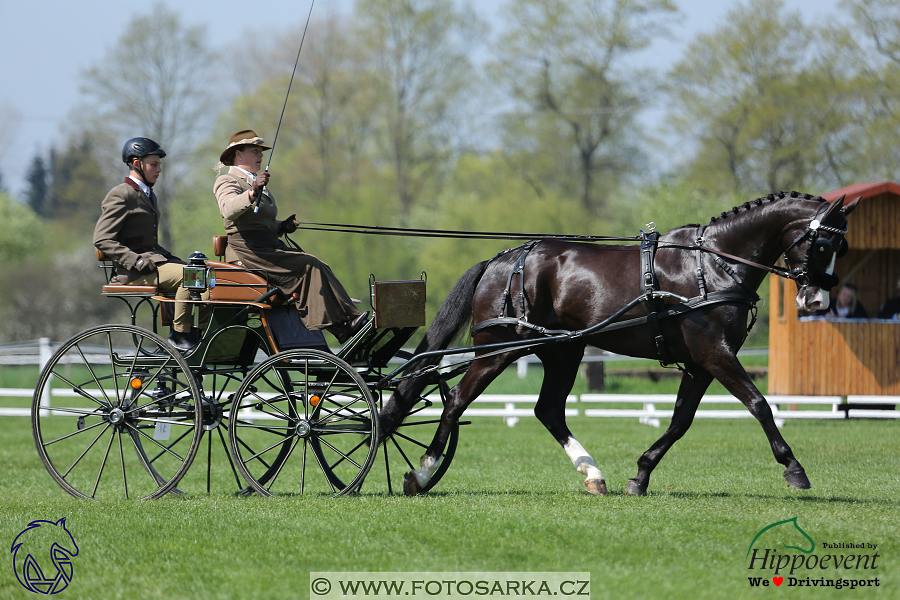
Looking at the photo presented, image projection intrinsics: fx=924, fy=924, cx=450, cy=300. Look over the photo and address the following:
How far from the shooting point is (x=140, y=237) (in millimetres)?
6820

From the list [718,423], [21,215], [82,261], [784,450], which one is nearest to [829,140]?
[718,423]

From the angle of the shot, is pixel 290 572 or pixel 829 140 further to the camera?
pixel 829 140

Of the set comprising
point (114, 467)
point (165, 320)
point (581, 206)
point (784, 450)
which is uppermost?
point (581, 206)

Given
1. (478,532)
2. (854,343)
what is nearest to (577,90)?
(854,343)

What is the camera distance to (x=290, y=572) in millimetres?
4391

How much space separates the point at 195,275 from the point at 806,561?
422 centimetres

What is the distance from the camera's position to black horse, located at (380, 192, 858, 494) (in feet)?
20.5

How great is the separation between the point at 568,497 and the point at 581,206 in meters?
23.8

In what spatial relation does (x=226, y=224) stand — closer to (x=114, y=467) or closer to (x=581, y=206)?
(x=114, y=467)

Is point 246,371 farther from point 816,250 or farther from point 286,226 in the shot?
point 816,250

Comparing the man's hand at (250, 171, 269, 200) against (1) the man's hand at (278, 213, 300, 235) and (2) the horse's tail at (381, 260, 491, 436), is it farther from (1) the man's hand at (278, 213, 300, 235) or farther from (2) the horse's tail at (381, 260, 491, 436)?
(2) the horse's tail at (381, 260, 491, 436)

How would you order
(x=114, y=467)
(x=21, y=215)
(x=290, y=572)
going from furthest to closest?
(x=21, y=215), (x=114, y=467), (x=290, y=572)

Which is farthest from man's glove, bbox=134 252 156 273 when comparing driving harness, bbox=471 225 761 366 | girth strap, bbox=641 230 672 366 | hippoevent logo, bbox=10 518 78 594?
girth strap, bbox=641 230 672 366
